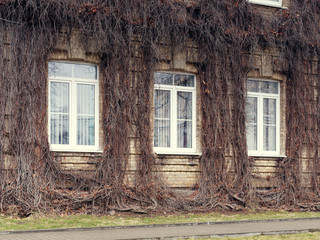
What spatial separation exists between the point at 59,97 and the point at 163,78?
295 centimetres

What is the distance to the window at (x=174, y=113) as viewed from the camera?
55.1 feet

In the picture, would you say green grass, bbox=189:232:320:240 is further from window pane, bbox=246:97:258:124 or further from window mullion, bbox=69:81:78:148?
window pane, bbox=246:97:258:124

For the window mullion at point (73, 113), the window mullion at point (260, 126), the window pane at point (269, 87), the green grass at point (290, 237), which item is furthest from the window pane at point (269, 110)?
the green grass at point (290, 237)

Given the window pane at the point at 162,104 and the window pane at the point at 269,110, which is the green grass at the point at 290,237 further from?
the window pane at the point at 269,110

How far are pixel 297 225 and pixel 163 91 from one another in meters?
5.19

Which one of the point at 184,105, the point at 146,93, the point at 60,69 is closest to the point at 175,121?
the point at 184,105

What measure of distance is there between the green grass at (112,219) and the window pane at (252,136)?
2.11m

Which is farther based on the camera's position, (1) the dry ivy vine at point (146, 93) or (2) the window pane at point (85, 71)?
(2) the window pane at point (85, 71)

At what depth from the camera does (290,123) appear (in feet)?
60.2

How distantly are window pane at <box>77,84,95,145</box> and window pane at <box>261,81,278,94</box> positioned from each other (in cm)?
530

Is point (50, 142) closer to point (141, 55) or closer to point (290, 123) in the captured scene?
point (141, 55)

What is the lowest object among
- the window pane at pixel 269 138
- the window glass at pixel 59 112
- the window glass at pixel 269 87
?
the window pane at pixel 269 138

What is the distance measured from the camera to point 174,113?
55.8ft

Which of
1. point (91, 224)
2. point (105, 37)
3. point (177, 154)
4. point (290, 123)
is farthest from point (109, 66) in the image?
point (290, 123)
